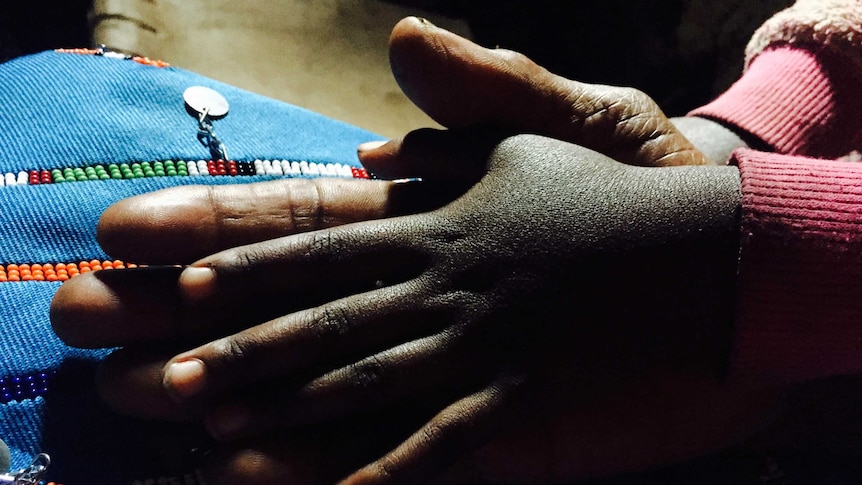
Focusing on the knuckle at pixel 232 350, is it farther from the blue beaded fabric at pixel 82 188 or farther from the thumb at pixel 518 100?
the thumb at pixel 518 100

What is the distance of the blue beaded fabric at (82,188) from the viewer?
1.51ft

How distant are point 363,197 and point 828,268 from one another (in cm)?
36

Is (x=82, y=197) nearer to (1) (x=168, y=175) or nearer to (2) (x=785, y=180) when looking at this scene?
(1) (x=168, y=175)

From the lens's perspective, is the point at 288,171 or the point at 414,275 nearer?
the point at 414,275

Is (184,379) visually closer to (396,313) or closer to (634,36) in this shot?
(396,313)

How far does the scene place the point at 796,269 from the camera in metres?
0.50

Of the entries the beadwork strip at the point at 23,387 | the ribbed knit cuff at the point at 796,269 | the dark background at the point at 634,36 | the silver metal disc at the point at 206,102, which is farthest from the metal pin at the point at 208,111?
the dark background at the point at 634,36

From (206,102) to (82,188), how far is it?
159 mm

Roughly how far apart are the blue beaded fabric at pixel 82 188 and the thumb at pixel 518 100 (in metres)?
0.17

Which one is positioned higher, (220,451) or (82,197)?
(82,197)


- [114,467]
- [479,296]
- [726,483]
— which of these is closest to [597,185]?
[479,296]

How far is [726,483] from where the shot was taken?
572 millimetres

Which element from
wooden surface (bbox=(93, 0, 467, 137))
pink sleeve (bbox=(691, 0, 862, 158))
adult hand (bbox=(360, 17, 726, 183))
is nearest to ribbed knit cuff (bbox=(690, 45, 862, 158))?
pink sleeve (bbox=(691, 0, 862, 158))

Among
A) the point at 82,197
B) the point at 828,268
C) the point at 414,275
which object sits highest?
the point at 82,197
